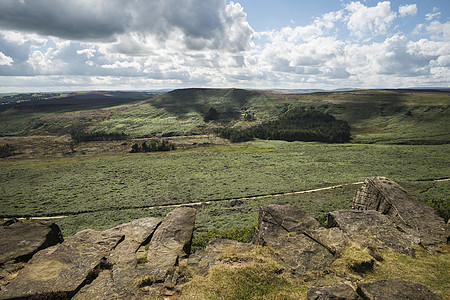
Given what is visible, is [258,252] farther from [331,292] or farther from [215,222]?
[215,222]

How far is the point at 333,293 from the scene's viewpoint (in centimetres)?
1188

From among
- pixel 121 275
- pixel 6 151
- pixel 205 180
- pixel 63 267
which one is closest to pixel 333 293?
pixel 121 275

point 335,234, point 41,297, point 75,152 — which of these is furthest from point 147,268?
point 75,152

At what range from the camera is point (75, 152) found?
130 m

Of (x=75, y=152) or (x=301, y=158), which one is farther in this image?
(x=75, y=152)

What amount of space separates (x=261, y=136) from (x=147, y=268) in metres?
168

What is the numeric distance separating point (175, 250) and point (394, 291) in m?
14.2

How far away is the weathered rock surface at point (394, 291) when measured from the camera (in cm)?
1105

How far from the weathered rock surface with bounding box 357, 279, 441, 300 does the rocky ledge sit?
0.04 m

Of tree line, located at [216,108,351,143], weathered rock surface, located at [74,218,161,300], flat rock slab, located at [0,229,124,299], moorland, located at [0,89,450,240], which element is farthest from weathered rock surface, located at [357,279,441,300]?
tree line, located at [216,108,351,143]

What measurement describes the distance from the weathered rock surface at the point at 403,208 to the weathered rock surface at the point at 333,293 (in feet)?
36.0

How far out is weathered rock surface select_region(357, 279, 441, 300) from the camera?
11.1 m

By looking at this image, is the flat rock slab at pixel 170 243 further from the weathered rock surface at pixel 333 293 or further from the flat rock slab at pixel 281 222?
the weathered rock surface at pixel 333 293

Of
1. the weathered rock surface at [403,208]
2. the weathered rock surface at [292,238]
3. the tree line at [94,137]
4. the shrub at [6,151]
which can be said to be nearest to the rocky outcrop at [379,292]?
the weathered rock surface at [292,238]
